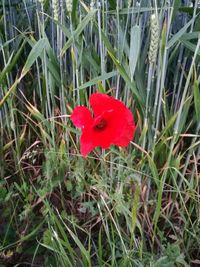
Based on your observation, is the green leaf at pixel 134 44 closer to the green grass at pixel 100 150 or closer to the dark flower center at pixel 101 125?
the green grass at pixel 100 150

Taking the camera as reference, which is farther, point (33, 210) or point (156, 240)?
point (33, 210)

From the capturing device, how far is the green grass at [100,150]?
2.92 feet

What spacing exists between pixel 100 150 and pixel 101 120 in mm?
241

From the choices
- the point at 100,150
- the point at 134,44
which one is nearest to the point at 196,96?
the point at 134,44

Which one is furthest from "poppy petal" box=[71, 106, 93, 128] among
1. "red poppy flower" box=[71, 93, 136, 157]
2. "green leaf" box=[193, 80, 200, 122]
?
"green leaf" box=[193, 80, 200, 122]

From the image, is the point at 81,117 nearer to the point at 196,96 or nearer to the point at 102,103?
the point at 102,103

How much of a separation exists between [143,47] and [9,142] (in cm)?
42

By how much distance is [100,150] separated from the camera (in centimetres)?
100

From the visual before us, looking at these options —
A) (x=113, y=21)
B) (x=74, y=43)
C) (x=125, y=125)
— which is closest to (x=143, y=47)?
(x=113, y=21)

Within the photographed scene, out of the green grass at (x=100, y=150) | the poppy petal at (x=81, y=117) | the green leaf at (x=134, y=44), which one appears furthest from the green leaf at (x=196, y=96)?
the poppy petal at (x=81, y=117)

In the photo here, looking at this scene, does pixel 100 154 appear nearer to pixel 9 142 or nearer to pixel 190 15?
pixel 9 142

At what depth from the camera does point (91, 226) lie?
1.00 meters

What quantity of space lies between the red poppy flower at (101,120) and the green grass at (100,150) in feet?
0.36

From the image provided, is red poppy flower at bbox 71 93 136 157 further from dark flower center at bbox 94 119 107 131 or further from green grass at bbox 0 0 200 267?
green grass at bbox 0 0 200 267
